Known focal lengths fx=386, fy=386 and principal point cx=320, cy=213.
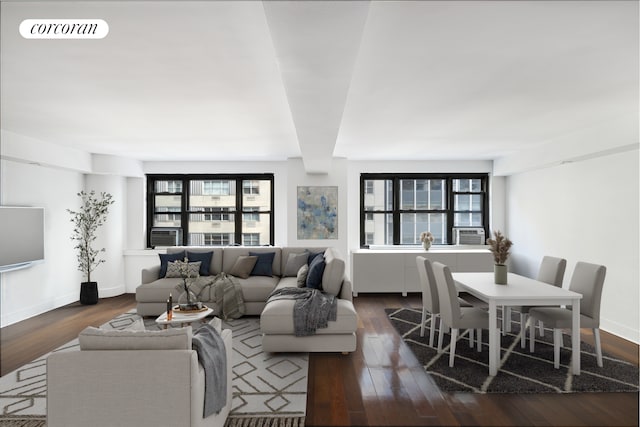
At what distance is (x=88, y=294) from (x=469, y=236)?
20.8ft

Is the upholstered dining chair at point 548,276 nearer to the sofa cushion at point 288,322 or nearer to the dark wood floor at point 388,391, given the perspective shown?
the dark wood floor at point 388,391

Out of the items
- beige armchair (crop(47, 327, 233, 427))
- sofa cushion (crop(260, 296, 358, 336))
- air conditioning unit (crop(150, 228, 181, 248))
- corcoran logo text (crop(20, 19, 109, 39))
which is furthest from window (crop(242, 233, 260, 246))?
corcoran logo text (crop(20, 19, 109, 39))

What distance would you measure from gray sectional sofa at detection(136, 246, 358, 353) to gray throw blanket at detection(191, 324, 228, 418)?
4.26 ft

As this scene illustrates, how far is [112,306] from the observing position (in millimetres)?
5672

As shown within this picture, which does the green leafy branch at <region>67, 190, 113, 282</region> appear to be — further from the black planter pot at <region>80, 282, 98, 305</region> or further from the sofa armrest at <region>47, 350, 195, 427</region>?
the sofa armrest at <region>47, 350, 195, 427</region>

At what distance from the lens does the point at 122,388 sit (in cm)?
184

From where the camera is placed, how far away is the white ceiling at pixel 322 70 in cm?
178

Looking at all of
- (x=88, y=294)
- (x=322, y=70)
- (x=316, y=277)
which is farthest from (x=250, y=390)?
(x=88, y=294)

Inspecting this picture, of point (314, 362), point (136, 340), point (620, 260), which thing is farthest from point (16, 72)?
point (620, 260)

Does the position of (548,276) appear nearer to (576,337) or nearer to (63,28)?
(576,337)

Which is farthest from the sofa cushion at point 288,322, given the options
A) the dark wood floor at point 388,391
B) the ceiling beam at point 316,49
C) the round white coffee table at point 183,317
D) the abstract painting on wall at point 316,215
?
the abstract painting on wall at point 316,215

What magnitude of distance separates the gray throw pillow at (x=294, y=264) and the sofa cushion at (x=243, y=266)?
18.4 inches

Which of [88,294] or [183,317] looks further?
[88,294]

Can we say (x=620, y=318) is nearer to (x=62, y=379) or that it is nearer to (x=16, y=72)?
(x=62, y=379)
